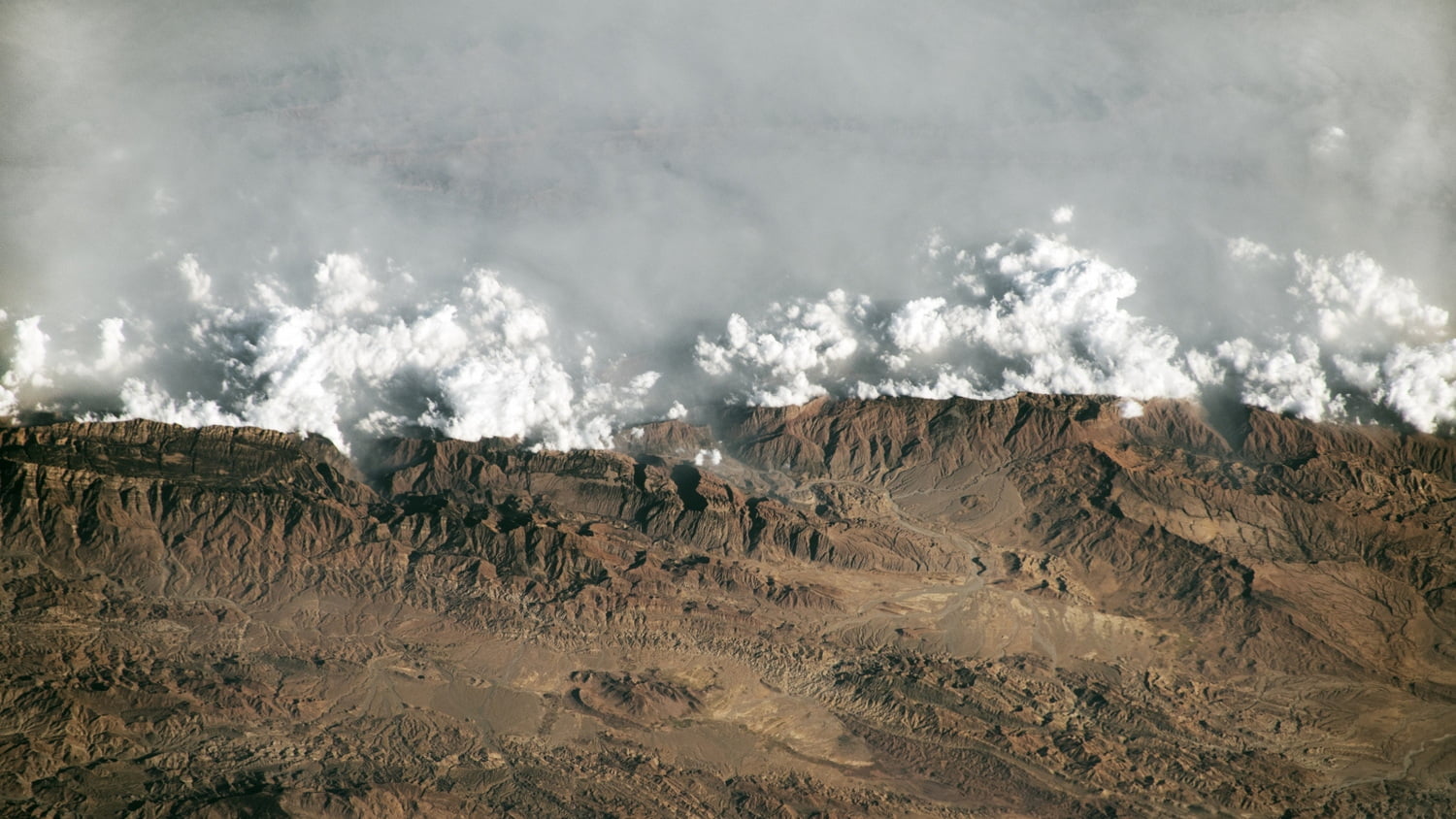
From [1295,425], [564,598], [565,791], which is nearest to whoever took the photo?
[565,791]

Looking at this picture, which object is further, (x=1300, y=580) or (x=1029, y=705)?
(x=1300, y=580)

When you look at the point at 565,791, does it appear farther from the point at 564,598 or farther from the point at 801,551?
the point at 801,551

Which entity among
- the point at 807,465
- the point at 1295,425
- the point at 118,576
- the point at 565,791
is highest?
the point at 1295,425

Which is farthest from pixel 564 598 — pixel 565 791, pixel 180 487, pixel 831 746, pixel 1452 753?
pixel 1452 753

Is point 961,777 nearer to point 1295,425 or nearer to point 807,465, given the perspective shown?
point 807,465

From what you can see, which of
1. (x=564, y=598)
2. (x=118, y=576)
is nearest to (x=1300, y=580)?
(x=564, y=598)

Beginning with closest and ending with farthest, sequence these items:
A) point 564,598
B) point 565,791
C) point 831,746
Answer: point 565,791 → point 831,746 → point 564,598

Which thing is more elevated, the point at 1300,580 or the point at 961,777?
the point at 1300,580
